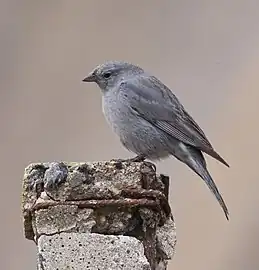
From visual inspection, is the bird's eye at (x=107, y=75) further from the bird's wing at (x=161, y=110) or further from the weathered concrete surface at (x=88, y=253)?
the weathered concrete surface at (x=88, y=253)

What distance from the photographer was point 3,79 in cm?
755

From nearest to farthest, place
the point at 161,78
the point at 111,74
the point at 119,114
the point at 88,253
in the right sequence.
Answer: the point at 88,253 < the point at 119,114 < the point at 111,74 < the point at 161,78

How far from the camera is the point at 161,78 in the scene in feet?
23.1

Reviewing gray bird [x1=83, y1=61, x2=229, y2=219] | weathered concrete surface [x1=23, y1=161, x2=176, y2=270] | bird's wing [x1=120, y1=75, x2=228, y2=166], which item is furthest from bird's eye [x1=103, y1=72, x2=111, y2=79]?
weathered concrete surface [x1=23, y1=161, x2=176, y2=270]

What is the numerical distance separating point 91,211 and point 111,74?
1.86 metres

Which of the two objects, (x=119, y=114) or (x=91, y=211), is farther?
(x=119, y=114)

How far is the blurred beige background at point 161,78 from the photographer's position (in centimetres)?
650

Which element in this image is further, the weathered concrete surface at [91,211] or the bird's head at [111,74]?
the bird's head at [111,74]

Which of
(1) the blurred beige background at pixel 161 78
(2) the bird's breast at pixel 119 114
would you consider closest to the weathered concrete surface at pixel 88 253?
(2) the bird's breast at pixel 119 114

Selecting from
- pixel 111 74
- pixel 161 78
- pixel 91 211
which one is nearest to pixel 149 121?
pixel 111 74

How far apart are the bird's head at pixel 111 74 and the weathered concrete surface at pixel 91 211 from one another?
5.47 feet

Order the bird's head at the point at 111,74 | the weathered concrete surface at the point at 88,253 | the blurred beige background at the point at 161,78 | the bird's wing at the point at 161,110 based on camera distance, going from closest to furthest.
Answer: the weathered concrete surface at the point at 88,253 → the bird's wing at the point at 161,110 → the bird's head at the point at 111,74 → the blurred beige background at the point at 161,78

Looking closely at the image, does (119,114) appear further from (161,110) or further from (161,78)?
(161,78)

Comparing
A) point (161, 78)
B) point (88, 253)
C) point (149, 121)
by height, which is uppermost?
point (161, 78)
